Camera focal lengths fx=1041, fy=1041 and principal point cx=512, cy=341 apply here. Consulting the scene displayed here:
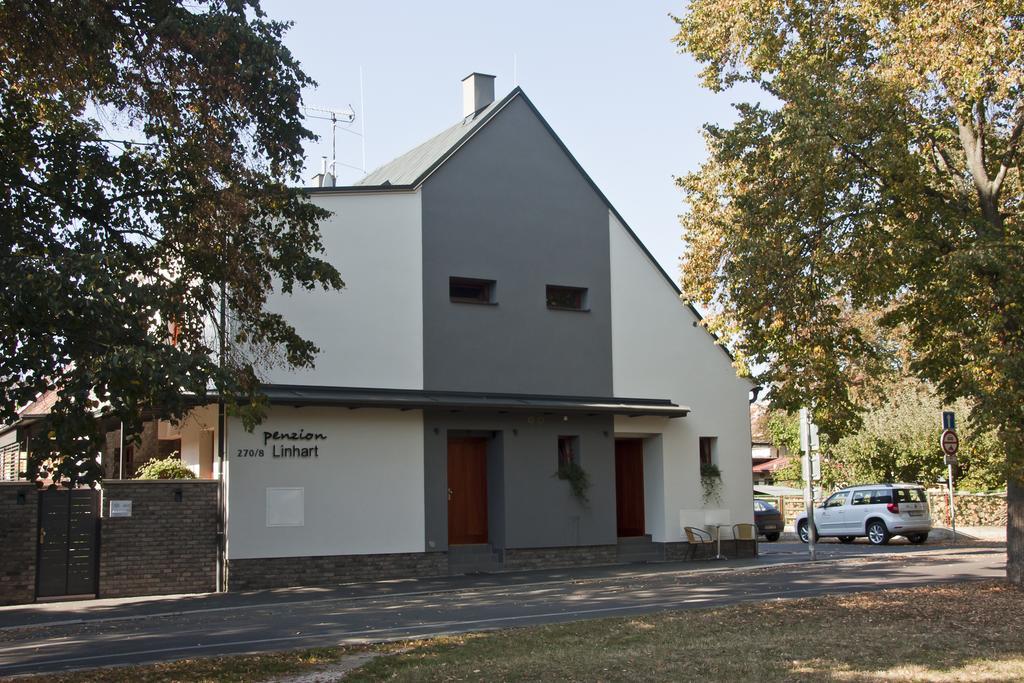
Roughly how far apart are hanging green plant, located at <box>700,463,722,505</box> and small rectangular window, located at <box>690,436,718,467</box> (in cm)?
30

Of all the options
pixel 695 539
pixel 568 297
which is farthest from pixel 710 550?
pixel 568 297

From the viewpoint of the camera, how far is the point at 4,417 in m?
9.74

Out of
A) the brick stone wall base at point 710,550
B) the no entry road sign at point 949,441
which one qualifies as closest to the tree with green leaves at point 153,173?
the brick stone wall base at point 710,550

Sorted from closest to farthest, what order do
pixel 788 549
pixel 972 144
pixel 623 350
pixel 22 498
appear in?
pixel 972 144, pixel 22 498, pixel 623 350, pixel 788 549

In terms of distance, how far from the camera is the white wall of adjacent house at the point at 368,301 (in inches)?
811

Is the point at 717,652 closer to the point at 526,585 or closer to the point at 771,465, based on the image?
the point at 526,585

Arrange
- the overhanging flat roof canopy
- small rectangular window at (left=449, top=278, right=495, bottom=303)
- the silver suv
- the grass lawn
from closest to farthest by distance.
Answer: the grass lawn → the overhanging flat roof canopy → small rectangular window at (left=449, top=278, right=495, bottom=303) → the silver suv

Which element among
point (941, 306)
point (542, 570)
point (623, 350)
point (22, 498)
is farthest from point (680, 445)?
point (22, 498)

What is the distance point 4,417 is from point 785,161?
1050 cm

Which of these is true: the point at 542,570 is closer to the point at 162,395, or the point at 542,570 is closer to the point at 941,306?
the point at 941,306

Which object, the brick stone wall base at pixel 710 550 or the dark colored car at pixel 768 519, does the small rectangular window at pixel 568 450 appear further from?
the dark colored car at pixel 768 519

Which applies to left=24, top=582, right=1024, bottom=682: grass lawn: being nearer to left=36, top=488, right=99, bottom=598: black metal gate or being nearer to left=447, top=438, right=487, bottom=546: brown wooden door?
left=36, top=488, right=99, bottom=598: black metal gate

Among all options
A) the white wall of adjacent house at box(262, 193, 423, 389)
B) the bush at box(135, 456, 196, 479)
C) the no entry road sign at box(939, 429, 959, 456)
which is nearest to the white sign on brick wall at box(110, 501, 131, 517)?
the bush at box(135, 456, 196, 479)

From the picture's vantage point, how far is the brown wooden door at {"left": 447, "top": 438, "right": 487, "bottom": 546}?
22.5 m
